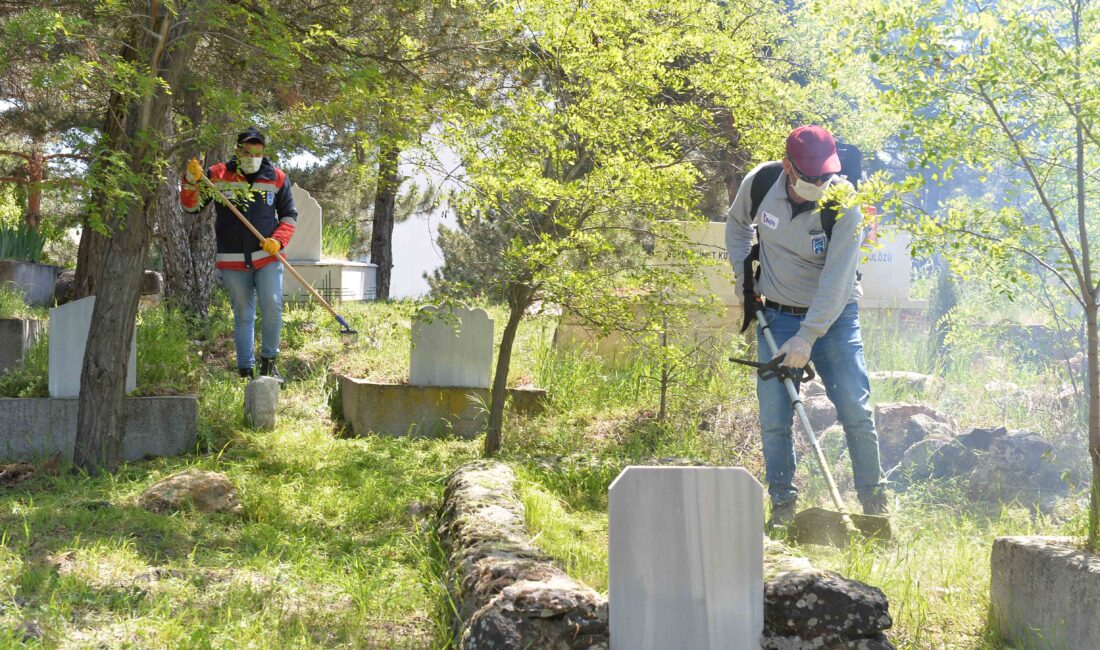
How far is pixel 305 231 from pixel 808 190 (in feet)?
30.9

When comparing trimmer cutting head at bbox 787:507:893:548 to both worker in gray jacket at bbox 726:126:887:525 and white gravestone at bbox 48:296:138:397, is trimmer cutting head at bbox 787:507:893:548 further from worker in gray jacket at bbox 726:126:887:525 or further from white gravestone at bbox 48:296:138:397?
white gravestone at bbox 48:296:138:397

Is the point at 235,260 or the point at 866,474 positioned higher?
the point at 235,260

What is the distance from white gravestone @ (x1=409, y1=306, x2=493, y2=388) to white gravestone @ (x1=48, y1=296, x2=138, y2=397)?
1.98 meters

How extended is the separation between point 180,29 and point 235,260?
182 cm

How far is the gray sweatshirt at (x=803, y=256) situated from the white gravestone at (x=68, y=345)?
3968 mm

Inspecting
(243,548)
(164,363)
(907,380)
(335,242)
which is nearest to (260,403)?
(164,363)

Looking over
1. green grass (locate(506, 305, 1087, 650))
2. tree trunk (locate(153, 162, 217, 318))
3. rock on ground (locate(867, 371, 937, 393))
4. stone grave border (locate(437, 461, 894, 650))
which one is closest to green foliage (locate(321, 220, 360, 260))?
tree trunk (locate(153, 162, 217, 318))

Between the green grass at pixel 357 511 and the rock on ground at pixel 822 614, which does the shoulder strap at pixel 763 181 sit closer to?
the green grass at pixel 357 511

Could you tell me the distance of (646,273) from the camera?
672cm

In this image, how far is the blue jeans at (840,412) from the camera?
4812 mm

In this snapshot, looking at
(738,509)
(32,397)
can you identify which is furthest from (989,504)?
(32,397)

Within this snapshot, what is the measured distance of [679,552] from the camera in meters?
2.91

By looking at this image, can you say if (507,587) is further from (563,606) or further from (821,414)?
(821,414)

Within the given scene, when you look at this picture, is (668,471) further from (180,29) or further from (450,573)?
(180,29)
